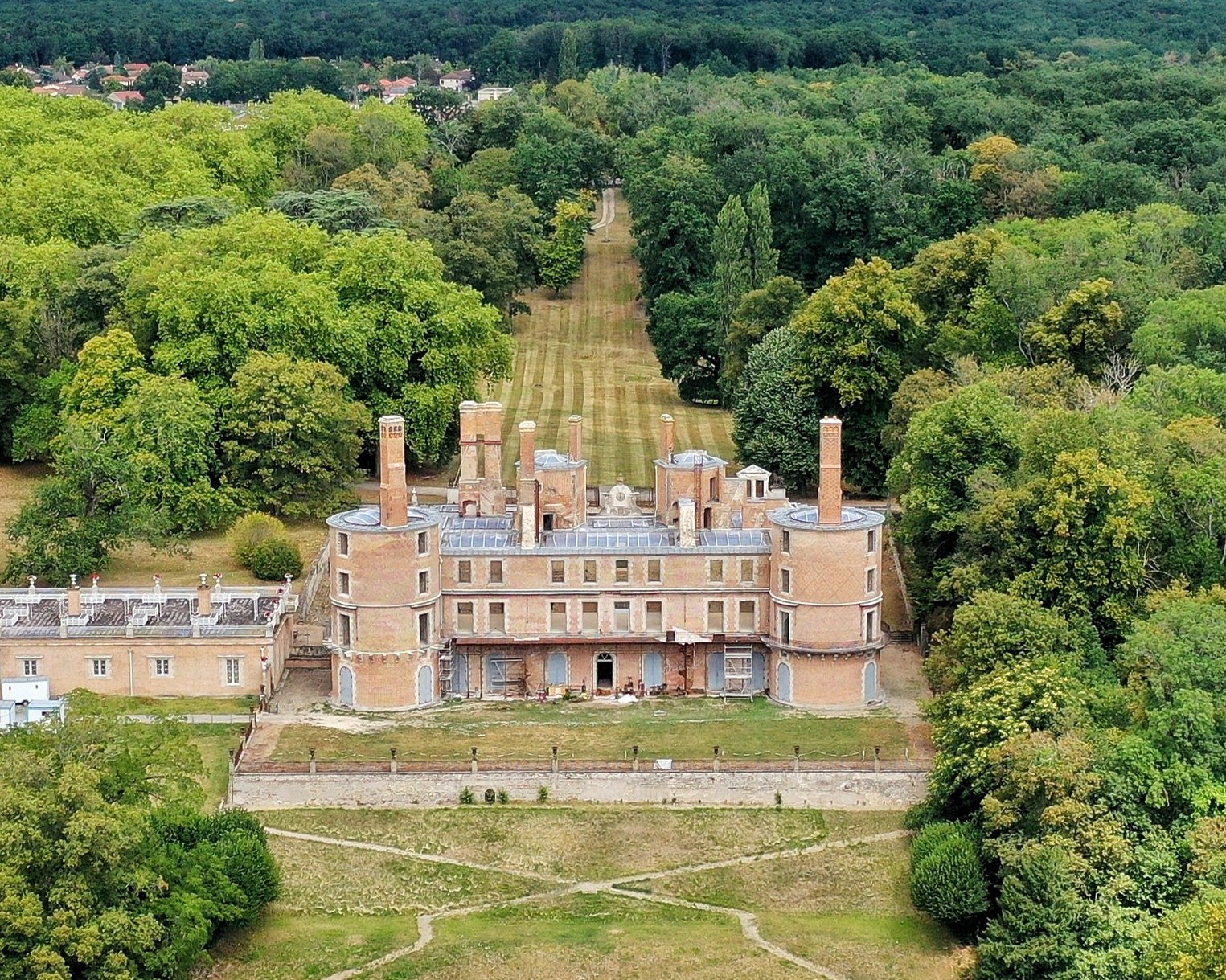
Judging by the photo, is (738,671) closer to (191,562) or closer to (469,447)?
(469,447)

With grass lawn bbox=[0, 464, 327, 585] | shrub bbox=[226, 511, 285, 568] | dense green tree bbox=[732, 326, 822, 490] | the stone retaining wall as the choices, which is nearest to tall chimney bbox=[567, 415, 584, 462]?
grass lawn bbox=[0, 464, 327, 585]

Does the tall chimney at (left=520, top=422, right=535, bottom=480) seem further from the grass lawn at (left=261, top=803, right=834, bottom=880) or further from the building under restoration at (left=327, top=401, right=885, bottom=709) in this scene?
the grass lawn at (left=261, top=803, right=834, bottom=880)

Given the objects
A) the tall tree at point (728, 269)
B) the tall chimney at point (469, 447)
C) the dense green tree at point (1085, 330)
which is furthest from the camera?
the tall tree at point (728, 269)

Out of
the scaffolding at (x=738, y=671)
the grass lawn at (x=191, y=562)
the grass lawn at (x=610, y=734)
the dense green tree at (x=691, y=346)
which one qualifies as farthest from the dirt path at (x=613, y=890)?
the dense green tree at (x=691, y=346)

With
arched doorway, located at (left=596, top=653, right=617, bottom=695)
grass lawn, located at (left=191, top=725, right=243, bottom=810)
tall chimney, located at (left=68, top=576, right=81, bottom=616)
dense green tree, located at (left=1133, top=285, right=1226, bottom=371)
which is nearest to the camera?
grass lawn, located at (left=191, top=725, right=243, bottom=810)

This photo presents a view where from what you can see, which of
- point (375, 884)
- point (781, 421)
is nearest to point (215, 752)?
point (375, 884)

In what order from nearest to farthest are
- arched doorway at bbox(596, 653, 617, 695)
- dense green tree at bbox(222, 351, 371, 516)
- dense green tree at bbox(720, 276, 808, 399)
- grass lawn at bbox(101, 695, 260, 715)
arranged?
grass lawn at bbox(101, 695, 260, 715)
arched doorway at bbox(596, 653, 617, 695)
dense green tree at bbox(222, 351, 371, 516)
dense green tree at bbox(720, 276, 808, 399)

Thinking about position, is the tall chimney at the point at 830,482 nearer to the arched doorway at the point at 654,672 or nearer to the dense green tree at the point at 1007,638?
the dense green tree at the point at 1007,638
